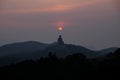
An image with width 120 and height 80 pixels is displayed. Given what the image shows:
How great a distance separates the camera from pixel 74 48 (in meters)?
Result: 194

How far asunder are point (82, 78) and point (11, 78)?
15986 millimetres

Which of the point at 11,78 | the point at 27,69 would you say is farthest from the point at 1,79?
the point at 27,69

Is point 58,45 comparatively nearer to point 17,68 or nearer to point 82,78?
point 17,68

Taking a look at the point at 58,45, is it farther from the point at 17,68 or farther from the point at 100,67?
the point at 100,67

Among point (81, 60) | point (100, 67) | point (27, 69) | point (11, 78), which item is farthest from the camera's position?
point (81, 60)

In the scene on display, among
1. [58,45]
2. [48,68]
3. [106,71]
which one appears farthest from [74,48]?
[106,71]

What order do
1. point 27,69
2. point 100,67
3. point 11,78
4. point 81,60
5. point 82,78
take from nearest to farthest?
point 82,78 → point 100,67 → point 11,78 → point 27,69 → point 81,60

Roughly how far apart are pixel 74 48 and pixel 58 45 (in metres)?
14.3

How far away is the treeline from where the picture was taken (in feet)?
196

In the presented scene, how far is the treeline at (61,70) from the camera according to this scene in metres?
59.8

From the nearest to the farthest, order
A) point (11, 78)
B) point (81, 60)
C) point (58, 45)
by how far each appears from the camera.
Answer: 1. point (11, 78)
2. point (81, 60)
3. point (58, 45)

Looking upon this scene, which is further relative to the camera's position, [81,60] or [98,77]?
[81,60]

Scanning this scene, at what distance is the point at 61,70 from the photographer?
70500 mm

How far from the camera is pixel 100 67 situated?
63.3 meters
